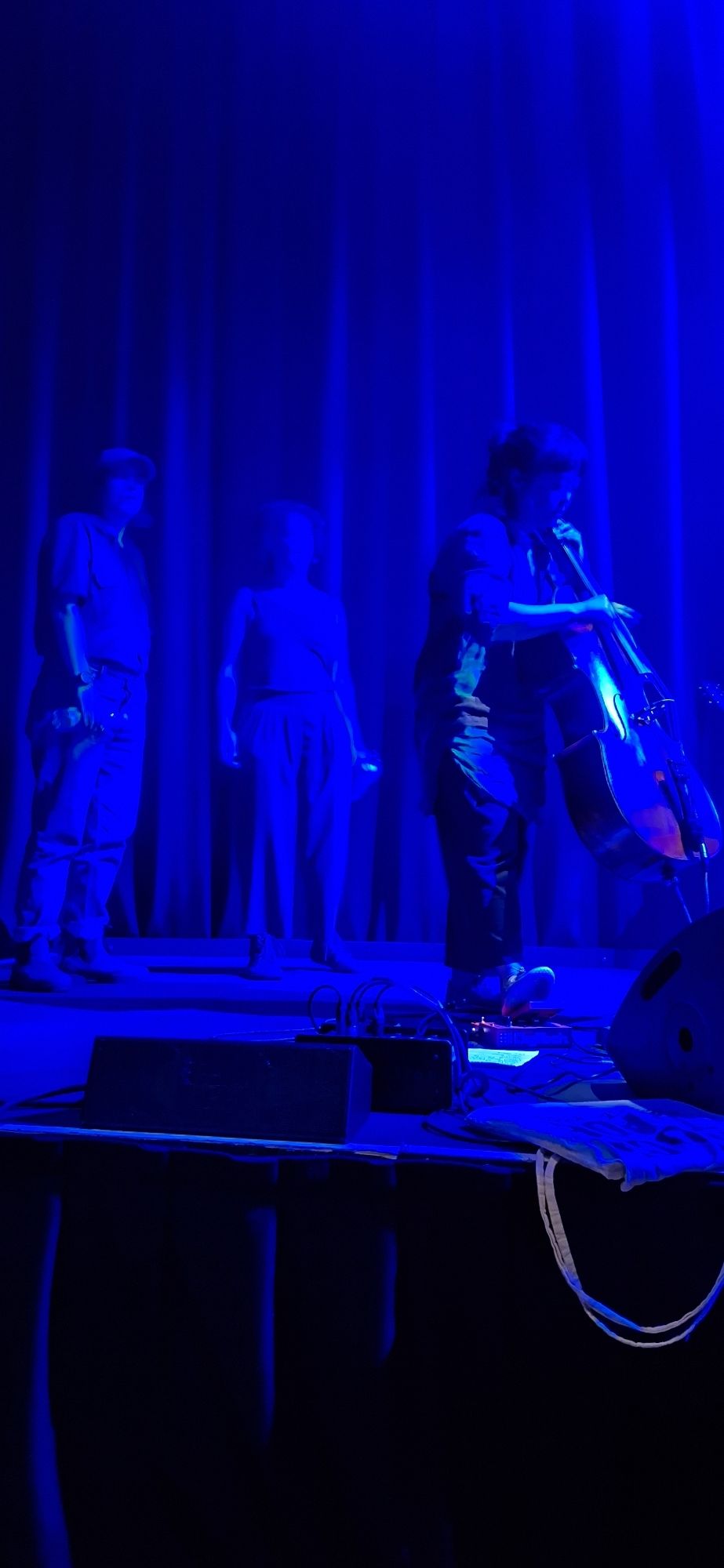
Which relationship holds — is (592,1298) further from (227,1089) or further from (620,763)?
(620,763)

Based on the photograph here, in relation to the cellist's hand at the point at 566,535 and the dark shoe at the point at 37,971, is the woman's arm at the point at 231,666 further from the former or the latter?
the cellist's hand at the point at 566,535

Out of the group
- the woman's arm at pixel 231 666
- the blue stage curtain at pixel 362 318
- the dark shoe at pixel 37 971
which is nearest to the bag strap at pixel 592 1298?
the dark shoe at pixel 37 971

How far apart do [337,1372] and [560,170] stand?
378 centimetres

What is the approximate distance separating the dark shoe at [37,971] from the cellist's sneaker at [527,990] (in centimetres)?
117

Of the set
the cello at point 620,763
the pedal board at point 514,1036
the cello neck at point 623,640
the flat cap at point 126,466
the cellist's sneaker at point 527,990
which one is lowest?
the pedal board at point 514,1036

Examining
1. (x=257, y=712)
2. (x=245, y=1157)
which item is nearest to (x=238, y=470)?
(x=257, y=712)

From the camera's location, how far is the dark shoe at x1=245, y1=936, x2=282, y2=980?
2.57 metres

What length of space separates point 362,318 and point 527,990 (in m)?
2.61

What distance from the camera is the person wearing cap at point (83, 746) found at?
2.45 metres

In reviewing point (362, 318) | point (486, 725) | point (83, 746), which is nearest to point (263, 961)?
point (83, 746)

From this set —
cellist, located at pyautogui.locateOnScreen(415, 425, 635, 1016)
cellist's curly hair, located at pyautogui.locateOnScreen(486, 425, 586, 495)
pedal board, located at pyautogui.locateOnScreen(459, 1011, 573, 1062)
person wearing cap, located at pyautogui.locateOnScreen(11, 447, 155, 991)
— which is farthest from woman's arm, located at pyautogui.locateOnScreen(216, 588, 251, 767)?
pedal board, located at pyautogui.locateOnScreen(459, 1011, 573, 1062)

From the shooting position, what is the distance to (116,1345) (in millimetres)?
763

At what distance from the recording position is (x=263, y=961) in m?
2.59

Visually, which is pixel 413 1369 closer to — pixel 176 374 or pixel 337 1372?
pixel 337 1372
